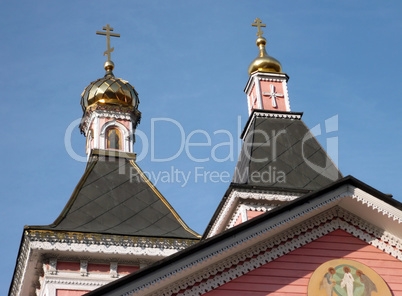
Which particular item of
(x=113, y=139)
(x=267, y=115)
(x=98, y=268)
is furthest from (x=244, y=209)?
(x=113, y=139)

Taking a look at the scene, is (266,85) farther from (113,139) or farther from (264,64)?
(113,139)

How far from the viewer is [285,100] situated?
72.2 ft

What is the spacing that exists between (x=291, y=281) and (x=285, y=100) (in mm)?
10701

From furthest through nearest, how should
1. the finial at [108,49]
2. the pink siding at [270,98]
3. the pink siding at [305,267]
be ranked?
the finial at [108,49] < the pink siding at [270,98] < the pink siding at [305,267]

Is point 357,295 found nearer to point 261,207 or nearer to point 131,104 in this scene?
point 261,207

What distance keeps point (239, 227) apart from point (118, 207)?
10364 millimetres

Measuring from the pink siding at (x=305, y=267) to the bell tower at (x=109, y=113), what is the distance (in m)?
14.0

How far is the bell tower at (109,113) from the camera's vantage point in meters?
25.8

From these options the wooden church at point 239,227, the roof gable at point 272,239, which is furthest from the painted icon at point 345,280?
the roof gable at point 272,239

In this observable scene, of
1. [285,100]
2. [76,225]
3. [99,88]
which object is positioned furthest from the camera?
[99,88]

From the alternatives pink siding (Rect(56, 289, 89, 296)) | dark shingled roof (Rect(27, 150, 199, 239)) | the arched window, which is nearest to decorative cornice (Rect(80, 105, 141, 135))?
the arched window

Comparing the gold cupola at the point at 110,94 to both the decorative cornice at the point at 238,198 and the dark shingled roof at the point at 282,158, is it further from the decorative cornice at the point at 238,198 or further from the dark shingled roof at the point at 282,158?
the decorative cornice at the point at 238,198

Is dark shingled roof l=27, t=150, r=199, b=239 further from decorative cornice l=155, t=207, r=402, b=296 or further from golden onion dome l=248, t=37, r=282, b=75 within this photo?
decorative cornice l=155, t=207, r=402, b=296

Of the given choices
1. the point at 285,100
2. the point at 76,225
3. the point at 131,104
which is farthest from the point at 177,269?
the point at 131,104
